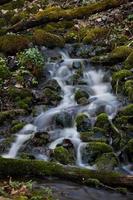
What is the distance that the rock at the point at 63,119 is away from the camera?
1071 cm

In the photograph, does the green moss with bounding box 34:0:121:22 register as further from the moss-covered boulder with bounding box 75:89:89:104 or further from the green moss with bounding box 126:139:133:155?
the green moss with bounding box 126:139:133:155

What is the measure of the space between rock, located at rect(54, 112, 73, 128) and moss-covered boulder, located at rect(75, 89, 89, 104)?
80 centimetres

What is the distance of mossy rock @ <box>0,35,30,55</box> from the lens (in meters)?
14.8

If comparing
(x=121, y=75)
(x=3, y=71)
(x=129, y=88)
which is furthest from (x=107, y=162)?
(x=3, y=71)

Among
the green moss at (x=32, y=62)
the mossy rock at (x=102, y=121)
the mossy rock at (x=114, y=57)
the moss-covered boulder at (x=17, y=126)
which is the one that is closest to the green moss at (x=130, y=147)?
the mossy rock at (x=102, y=121)

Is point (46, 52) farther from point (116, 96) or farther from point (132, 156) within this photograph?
point (132, 156)

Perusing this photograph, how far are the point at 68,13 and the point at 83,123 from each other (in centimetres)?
790

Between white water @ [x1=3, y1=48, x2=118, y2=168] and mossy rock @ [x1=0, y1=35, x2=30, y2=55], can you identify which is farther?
mossy rock @ [x1=0, y1=35, x2=30, y2=55]

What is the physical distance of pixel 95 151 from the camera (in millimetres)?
9031

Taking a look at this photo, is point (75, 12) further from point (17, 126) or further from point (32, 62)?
point (17, 126)

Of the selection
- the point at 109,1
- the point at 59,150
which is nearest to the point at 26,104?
the point at 59,150

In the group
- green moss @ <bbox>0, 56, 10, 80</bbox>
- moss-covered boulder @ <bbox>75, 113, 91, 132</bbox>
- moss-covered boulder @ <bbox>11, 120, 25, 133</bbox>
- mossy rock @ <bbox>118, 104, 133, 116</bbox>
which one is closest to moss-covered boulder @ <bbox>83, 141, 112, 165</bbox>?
moss-covered boulder @ <bbox>75, 113, 91, 132</bbox>

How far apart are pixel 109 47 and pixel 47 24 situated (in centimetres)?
336

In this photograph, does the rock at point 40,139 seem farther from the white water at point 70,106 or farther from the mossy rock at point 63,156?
the mossy rock at point 63,156
